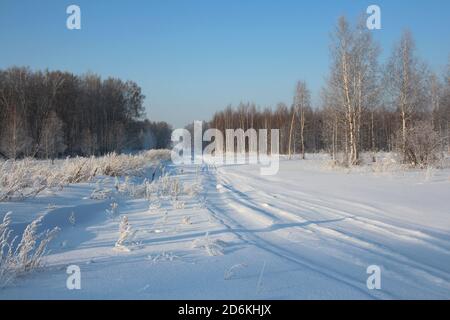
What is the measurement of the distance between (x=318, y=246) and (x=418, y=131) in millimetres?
16502

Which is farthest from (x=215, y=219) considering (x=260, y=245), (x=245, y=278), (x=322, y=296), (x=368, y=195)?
(x=368, y=195)

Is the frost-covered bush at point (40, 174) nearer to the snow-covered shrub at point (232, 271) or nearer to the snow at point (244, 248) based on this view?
the snow at point (244, 248)

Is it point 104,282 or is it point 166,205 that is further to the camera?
point 166,205

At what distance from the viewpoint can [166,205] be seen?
9.84 m

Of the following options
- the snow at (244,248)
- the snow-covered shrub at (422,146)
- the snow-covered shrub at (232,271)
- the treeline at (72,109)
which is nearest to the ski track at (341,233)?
the snow at (244,248)

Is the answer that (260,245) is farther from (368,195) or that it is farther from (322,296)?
(368,195)

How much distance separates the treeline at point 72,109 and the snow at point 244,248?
30.6 metres

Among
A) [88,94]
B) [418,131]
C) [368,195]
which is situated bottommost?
[368,195]

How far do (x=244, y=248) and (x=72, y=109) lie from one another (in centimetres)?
5648

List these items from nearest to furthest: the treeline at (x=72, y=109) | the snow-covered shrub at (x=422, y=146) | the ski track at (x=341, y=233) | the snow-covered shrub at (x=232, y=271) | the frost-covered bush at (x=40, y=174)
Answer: the snow-covered shrub at (x=232, y=271)
the ski track at (x=341, y=233)
the frost-covered bush at (x=40, y=174)
the snow-covered shrub at (x=422, y=146)
the treeline at (x=72, y=109)

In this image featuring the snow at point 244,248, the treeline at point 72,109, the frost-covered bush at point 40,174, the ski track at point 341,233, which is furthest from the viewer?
the treeline at point 72,109

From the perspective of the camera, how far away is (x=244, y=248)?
5.35m

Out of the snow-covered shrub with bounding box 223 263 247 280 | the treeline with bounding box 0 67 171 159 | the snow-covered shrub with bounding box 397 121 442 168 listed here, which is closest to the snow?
the snow-covered shrub with bounding box 223 263 247 280

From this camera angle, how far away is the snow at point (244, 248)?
371 centimetres
